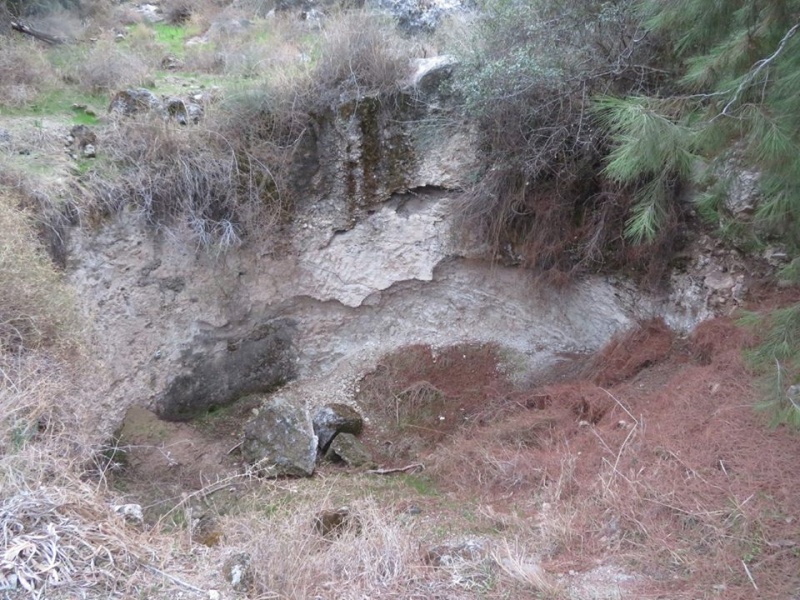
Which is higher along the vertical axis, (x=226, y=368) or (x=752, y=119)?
(x=752, y=119)

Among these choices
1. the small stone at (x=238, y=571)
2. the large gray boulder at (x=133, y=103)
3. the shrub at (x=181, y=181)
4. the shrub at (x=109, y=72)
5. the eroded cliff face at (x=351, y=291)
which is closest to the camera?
the small stone at (x=238, y=571)

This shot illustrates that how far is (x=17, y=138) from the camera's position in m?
7.04

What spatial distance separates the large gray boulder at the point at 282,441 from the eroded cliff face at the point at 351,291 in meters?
0.85

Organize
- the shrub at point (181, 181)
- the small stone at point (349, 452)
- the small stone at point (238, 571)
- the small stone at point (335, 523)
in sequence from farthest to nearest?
the shrub at point (181, 181), the small stone at point (349, 452), the small stone at point (335, 523), the small stone at point (238, 571)

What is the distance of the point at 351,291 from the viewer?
8.09 m

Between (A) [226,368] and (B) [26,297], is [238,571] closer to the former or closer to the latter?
(B) [26,297]

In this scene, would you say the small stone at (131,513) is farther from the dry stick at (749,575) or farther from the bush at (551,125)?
the bush at (551,125)

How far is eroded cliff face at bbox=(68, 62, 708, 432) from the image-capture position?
7.39 meters

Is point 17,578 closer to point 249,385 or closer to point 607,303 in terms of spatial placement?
point 249,385

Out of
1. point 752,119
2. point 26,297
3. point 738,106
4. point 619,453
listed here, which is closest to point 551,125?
point 738,106

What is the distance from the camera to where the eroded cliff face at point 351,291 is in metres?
7.39

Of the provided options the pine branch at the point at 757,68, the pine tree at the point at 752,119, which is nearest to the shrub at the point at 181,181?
the pine tree at the point at 752,119

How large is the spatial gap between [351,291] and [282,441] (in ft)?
7.07

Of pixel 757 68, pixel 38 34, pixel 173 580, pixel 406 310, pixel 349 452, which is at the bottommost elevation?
pixel 349 452
